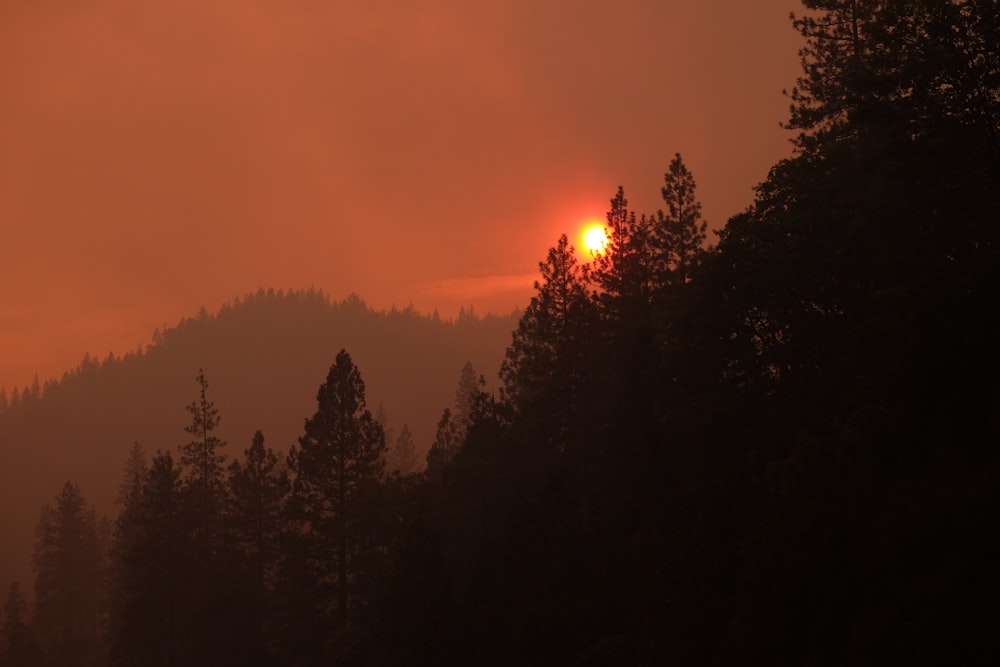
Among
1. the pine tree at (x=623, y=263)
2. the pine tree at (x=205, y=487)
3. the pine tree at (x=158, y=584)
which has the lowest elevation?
the pine tree at (x=158, y=584)

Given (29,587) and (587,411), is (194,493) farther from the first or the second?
(29,587)

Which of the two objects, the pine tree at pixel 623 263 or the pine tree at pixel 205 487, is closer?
the pine tree at pixel 623 263

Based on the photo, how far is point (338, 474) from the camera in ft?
142

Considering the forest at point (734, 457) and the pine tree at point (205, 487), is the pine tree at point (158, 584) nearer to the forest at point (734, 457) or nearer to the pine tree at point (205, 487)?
the forest at point (734, 457)

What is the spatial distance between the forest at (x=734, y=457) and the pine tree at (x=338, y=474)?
0.13m

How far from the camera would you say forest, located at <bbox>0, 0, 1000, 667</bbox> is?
54.0 feet

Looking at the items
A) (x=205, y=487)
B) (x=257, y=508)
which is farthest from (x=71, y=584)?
(x=257, y=508)

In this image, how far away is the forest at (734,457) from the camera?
1647cm

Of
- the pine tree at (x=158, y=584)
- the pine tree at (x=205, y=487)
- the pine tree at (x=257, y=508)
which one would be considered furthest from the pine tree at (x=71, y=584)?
the pine tree at (x=257, y=508)

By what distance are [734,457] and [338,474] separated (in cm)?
2260

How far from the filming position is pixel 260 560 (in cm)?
5403

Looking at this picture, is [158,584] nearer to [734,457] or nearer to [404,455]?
[734,457]

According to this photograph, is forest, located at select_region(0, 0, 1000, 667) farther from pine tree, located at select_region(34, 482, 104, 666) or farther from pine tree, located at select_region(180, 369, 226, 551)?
pine tree, located at select_region(34, 482, 104, 666)

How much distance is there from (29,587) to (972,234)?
16526 centimetres
